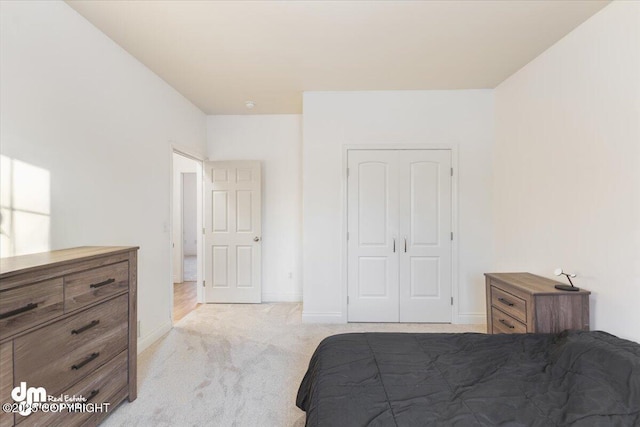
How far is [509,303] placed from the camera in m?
2.32

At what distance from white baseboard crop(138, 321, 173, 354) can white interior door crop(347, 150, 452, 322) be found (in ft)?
6.77

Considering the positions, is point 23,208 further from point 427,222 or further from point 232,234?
point 427,222

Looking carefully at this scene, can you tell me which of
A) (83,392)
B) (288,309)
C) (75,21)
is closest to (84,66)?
(75,21)

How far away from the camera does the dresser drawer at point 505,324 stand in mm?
2173

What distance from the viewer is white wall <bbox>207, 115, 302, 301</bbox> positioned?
14.2 ft

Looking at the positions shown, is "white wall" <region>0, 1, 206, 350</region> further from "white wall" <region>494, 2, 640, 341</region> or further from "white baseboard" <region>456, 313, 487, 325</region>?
"white wall" <region>494, 2, 640, 341</region>

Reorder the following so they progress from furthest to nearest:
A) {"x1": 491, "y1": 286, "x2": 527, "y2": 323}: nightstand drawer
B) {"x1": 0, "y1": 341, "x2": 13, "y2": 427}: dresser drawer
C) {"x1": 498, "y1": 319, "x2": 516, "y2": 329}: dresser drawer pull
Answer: {"x1": 498, "y1": 319, "x2": 516, "y2": 329}: dresser drawer pull, {"x1": 491, "y1": 286, "x2": 527, "y2": 323}: nightstand drawer, {"x1": 0, "y1": 341, "x2": 13, "y2": 427}: dresser drawer

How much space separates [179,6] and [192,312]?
3.39 metres

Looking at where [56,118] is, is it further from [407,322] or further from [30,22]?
[407,322]

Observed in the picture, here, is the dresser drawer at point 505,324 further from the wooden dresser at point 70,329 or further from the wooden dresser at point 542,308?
the wooden dresser at point 70,329

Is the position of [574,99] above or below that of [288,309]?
above

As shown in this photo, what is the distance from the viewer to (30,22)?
1.75 m

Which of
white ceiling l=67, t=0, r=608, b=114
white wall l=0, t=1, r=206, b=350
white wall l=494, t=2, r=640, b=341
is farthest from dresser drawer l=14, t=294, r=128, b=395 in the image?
white wall l=494, t=2, r=640, b=341

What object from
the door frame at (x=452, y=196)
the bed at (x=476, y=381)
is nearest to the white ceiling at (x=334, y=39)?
the door frame at (x=452, y=196)
